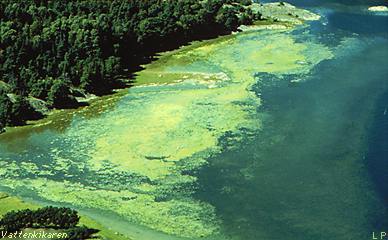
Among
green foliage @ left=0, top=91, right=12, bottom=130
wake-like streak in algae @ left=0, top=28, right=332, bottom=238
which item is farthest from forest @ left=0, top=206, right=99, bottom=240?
green foliage @ left=0, top=91, right=12, bottom=130

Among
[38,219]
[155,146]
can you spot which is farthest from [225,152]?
[38,219]

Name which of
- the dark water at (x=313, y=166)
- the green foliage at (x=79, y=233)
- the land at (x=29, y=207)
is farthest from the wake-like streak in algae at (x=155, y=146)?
the green foliage at (x=79, y=233)

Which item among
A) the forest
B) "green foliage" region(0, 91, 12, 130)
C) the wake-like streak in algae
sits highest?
"green foliage" region(0, 91, 12, 130)

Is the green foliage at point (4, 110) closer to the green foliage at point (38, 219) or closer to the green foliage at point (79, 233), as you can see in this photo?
the green foliage at point (38, 219)

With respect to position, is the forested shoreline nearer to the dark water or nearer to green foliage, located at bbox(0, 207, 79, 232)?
the dark water

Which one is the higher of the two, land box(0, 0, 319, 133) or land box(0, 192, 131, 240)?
land box(0, 0, 319, 133)

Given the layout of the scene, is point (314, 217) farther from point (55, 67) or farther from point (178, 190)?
point (55, 67)
